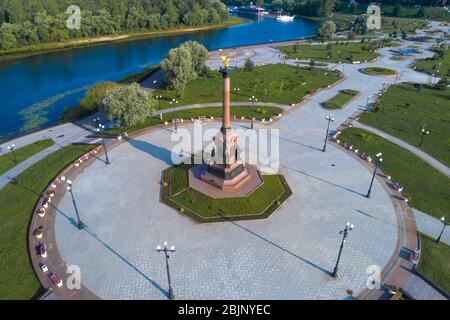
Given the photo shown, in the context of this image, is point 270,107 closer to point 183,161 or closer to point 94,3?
point 183,161

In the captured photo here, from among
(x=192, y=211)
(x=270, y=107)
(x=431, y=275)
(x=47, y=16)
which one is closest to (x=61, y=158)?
(x=192, y=211)

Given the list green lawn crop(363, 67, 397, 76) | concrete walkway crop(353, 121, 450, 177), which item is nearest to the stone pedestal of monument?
concrete walkway crop(353, 121, 450, 177)

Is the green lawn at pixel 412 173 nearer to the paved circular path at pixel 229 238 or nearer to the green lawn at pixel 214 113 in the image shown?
the paved circular path at pixel 229 238

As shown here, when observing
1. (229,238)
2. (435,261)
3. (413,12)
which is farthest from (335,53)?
(413,12)

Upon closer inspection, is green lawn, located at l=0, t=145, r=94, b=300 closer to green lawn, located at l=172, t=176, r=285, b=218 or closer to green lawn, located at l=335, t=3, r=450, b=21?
green lawn, located at l=172, t=176, r=285, b=218

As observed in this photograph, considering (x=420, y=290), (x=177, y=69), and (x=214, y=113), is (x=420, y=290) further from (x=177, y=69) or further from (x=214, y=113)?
(x=177, y=69)

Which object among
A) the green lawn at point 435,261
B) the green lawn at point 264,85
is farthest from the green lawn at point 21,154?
the green lawn at point 435,261
